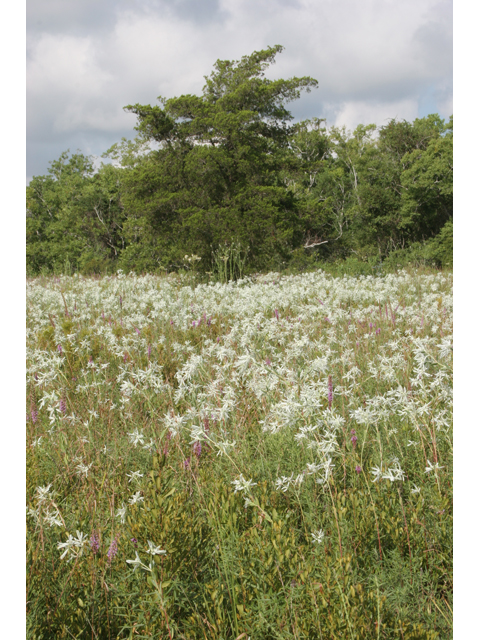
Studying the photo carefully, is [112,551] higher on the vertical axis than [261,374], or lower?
lower

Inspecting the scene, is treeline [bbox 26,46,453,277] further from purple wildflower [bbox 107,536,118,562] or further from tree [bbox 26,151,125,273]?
purple wildflower [bbox 107,536,118,562]

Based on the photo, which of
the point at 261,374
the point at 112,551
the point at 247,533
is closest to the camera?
the point at 112,551

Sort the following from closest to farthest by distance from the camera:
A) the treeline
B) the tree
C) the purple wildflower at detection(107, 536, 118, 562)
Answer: the purple wildflower at detection(107, 536, 118, 562)
the treeline
the tree

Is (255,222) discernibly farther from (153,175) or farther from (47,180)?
(47,180)

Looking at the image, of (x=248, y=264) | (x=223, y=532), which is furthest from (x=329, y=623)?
(x=248, y=264)

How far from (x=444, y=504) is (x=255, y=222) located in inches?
590

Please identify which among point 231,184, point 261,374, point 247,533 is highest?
point 231,184

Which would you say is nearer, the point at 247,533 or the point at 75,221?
the point at 247,533

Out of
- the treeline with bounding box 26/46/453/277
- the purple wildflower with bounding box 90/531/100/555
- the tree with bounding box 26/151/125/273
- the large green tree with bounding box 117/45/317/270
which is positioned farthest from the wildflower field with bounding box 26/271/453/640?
the tree with bounding box 26/151/125/273

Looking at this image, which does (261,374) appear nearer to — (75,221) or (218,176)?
(218,176)

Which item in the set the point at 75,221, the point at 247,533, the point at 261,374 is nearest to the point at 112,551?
the point at 247,533

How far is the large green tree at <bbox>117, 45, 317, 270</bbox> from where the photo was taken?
16297 millimetres

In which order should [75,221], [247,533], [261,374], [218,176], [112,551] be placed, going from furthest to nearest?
[75,221]
[218,176]
[261,374]
[247,533]
[112,551]

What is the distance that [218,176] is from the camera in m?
17.4
